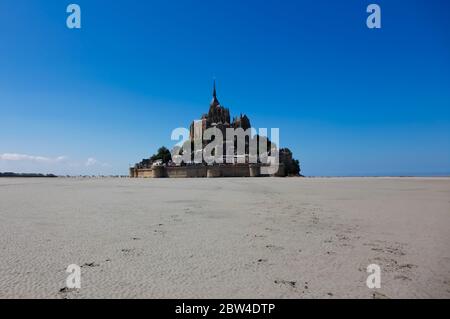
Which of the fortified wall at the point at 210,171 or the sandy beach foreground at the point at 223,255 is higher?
the fortified wall at the point at 210,171

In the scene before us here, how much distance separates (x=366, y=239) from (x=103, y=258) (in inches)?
269

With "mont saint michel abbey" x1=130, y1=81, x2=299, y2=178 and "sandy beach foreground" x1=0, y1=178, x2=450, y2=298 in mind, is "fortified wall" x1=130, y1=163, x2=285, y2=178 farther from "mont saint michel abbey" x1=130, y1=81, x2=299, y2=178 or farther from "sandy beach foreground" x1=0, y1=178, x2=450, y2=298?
"sandy beach foreground" x1=0, y1=178, x2=450, y2=298

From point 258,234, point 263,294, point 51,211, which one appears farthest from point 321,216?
point 51,211

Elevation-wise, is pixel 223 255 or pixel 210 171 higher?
pixel 210 171

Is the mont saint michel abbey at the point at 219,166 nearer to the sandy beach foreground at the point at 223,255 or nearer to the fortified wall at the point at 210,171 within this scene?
the fortified wall at the point at 210,171

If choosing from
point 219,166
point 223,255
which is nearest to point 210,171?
point 219,166

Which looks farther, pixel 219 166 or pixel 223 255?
pixel 219 166

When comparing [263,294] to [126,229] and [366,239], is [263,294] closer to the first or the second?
[366,239]

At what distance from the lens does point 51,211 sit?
14016 millimetres

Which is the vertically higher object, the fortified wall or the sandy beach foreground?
the fortified wall

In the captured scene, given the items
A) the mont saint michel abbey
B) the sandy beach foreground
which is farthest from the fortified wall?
the sandy beach foreground

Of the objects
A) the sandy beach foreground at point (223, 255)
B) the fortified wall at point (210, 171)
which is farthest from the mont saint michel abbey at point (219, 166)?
Answer: the sandy beach foreground at point (223, 255)

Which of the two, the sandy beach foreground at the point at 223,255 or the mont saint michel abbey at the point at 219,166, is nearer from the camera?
the sandy beach foreground at the point at 223,255

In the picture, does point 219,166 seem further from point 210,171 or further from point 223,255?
point 223,255
